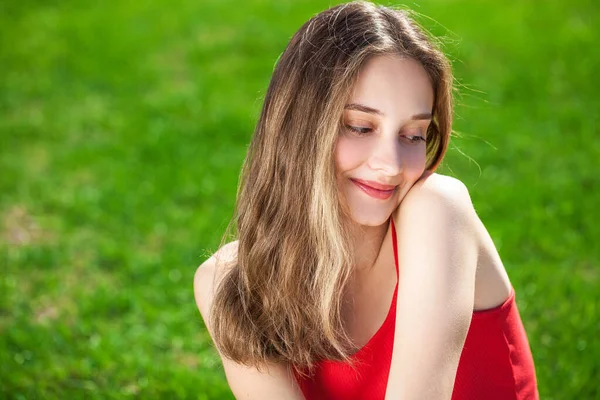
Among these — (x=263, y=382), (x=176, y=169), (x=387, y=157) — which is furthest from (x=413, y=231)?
(x=176, y=169)

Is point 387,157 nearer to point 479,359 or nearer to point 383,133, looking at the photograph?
point 383,133

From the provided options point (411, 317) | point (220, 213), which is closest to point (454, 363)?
point (411, 317)

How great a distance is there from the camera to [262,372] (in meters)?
2.46

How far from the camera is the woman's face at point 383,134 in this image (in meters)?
2.28

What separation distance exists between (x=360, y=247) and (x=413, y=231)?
0.88ft

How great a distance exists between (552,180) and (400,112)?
3.30 m

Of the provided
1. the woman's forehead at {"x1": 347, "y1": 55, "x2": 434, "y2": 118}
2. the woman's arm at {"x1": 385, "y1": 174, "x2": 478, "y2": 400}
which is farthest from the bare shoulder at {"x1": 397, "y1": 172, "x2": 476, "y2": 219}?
the woman's forehead at {"x1": 347, "y1": 55, "x2": 434, "y2": 118}

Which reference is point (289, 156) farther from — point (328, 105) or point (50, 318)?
point (50, 318)

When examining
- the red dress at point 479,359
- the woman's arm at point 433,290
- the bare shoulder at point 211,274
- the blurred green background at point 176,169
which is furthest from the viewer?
the blurred green background at point 176,169

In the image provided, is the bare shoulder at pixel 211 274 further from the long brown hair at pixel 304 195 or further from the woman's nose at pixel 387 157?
the woman's nose at pixel 387 157

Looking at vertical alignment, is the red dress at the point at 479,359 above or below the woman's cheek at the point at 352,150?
below

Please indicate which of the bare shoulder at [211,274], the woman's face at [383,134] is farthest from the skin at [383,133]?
the bare shoulder at [211,274]

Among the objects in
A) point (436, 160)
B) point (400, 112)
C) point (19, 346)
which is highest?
point (400, 112)

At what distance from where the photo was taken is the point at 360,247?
2.55 metres
